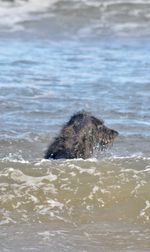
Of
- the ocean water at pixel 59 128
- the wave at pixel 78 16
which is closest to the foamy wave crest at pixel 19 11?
the wave at pixel 78 16

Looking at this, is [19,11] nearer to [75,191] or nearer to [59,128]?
[59,128]

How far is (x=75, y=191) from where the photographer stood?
655cm

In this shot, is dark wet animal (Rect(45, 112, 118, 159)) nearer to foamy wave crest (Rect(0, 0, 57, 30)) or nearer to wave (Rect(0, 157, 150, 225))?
wave (Rect(0, 157, 150, 225))

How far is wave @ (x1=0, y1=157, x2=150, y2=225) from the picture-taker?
6.10 meters

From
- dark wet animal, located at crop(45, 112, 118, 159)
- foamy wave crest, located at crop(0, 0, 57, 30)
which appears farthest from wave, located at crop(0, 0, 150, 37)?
dark wet animal, located at crop(45, 112, 118, 159)

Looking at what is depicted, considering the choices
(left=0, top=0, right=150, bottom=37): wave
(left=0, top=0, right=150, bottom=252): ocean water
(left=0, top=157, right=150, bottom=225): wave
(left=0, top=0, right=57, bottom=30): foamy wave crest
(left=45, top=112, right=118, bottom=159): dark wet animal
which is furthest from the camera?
(left=0, top=0, right=57, bottom=30): foamy wave crest

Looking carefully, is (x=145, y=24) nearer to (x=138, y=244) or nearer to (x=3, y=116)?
(x=3, y=116)

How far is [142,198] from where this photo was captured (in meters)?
6.48

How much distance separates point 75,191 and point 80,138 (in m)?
0.63

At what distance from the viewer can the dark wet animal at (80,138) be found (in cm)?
701

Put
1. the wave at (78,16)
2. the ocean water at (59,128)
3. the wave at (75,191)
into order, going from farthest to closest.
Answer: the wave at (78,16) < the wave at (75,191) < the ocean water at (59,128)

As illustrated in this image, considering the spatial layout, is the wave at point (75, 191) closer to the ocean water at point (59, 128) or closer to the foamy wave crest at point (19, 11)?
the ocean water at point (59, 128)

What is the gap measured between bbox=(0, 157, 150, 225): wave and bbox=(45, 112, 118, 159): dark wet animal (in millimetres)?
157

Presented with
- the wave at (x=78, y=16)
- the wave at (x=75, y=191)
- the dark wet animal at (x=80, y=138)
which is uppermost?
the wave at (x=78, y=16)
